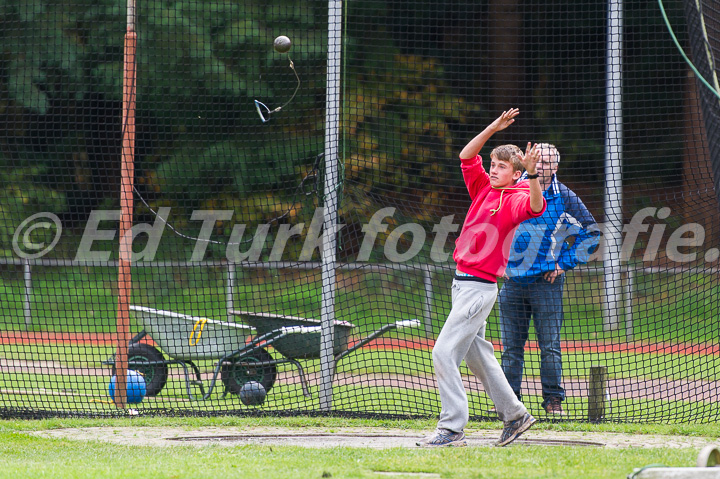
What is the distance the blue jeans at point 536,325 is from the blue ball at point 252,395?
76.6 inches

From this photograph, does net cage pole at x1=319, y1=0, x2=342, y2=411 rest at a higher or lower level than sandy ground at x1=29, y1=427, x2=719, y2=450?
higher

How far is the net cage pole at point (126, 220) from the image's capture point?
6.74m

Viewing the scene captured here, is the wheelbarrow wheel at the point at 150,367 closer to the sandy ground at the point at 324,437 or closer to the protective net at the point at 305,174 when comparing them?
the protective net at the point at 305,174

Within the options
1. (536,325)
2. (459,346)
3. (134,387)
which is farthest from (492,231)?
(134,387)

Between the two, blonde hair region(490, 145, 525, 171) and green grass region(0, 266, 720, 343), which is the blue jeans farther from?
green grass region(0, 266, 720, 343)

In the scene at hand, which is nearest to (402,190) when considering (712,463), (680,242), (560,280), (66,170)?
(680,242)

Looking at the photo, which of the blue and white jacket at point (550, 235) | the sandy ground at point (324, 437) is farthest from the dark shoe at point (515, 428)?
the blue and white jacket at point (550, 235)

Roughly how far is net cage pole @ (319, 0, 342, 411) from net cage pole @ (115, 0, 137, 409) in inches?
60.9

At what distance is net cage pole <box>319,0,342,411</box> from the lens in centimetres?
678

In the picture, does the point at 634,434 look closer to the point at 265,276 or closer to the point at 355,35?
the point at 265,276

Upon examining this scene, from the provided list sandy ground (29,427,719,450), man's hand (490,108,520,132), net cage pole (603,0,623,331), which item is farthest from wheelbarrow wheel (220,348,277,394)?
man's hand (490,108,520,132)

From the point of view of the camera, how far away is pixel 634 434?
5.66 meters

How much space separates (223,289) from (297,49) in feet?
17.4

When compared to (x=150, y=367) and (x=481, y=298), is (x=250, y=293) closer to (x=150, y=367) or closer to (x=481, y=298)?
(x=150, y=367)
